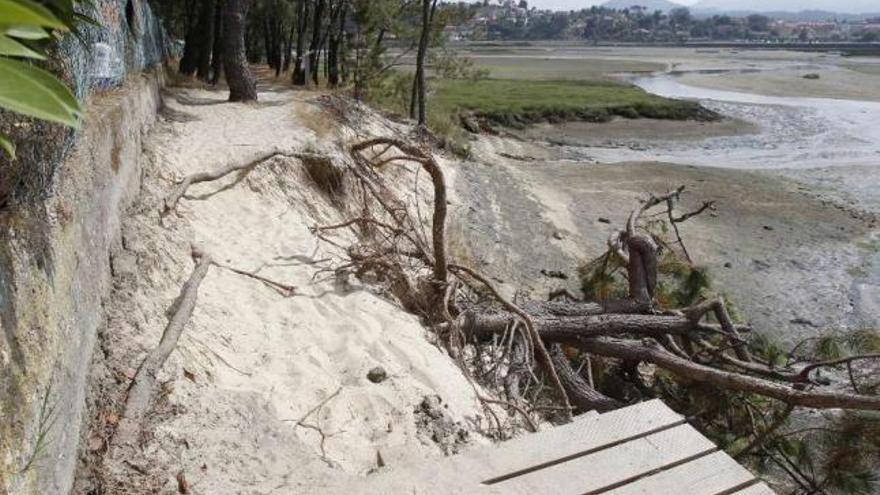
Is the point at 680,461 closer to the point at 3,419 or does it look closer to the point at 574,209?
the point at 3,419

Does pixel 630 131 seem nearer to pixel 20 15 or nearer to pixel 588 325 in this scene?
pixel 588 325

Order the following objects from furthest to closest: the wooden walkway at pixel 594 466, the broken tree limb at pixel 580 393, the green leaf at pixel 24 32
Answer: the broken tree limb at pixel 580 393 < the wooden walkway at pixel 594 466 < the green leaf at pixel 24 32

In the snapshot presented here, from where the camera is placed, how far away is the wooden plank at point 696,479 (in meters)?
3.22

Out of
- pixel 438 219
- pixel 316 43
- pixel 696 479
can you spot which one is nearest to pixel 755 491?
pixel 696 479

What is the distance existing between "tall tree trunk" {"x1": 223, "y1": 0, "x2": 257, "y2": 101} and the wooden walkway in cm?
1067

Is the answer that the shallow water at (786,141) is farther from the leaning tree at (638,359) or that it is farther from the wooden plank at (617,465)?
the wooden plank at (617,465)

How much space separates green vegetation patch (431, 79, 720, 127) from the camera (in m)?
29.5

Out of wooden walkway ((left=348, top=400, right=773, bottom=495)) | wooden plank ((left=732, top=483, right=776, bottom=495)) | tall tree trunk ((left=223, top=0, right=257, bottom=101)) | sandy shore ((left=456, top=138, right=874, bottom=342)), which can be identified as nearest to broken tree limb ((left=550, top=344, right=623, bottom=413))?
wooden walkway ((left=348, top=400, right=773, bottom=495))

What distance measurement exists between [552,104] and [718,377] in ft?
88.9

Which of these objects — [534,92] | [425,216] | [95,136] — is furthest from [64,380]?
[534,92]

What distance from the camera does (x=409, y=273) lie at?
702 cm

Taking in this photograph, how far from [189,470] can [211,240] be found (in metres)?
3.47

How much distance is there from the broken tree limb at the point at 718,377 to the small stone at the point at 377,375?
8.15 ft

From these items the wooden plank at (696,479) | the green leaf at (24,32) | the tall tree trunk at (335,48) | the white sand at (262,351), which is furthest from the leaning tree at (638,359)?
the tall tree trunk at (335,48)
